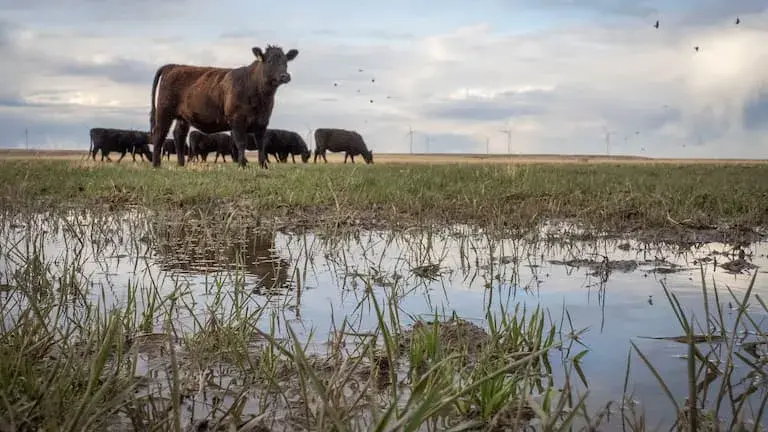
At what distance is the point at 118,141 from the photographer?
3631 cm

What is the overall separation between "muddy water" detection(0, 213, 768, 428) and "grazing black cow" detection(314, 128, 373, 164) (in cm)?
3620

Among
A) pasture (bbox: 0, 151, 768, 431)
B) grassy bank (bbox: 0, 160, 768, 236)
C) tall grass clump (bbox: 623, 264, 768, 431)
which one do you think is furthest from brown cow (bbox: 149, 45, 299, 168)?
tall grass clump (bbox: 623, 264, 768, 431)

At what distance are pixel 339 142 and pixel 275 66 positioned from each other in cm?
2769

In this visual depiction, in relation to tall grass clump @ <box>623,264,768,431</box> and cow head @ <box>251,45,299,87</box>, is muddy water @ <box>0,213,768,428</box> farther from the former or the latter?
cow head @ <box>251,45,299,87</box>

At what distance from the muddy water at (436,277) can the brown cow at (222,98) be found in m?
8.95

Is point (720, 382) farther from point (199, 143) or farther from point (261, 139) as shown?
point (199, 143)

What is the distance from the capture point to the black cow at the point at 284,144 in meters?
35.8

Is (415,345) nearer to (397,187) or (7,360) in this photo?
(7,360)

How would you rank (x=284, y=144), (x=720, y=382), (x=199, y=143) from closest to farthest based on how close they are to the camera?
(x=720, y=382) < (x=199, y=143) < (x=284, y=144)

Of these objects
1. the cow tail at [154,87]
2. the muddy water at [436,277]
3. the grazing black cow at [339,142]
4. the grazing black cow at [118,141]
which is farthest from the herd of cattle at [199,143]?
the muddy water at [436,277]

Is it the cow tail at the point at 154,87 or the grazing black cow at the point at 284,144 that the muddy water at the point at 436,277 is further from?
the grazing black cow at the point at 284,144

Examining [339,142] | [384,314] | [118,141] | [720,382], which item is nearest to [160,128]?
[384,314]

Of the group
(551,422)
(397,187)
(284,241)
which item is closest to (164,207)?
(284,241)

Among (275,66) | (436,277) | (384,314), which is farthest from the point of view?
(275,66)
